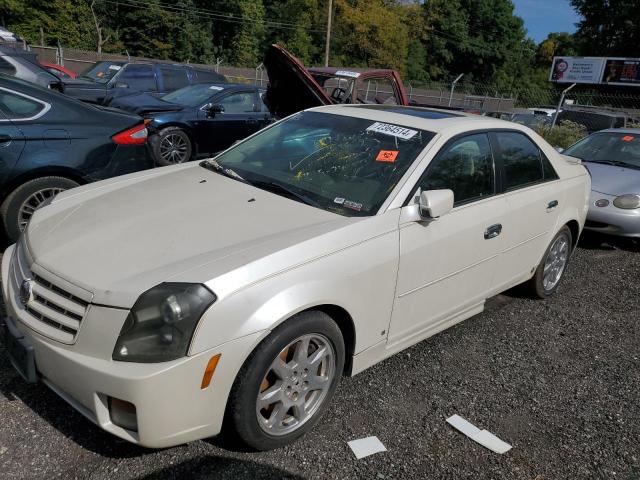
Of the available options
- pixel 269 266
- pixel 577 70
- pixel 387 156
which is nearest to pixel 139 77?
pixel 387 156

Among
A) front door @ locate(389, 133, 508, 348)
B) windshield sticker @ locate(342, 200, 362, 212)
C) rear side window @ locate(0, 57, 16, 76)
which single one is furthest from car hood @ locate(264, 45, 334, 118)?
rear side window @ locate(0, 57, 16, 76)

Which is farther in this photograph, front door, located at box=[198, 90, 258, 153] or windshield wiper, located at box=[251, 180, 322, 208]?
front door, located at box=[198, 90, 258, 153]

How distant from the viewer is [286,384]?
97.3 inches

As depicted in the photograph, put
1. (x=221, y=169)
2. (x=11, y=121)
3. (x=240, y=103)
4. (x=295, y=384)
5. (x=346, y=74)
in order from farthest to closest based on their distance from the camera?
(x=240, y=103) → (x=346, y=74) → (x=11, y=121) → (x=221, y=169) → (x=295, y=384)

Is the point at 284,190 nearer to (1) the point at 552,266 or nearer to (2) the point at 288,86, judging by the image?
(1) the point at 552,266

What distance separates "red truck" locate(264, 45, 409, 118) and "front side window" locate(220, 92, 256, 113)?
42.5 inches

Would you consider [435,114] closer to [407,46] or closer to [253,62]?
[253,62]

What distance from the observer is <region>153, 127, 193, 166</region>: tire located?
818 centimetres

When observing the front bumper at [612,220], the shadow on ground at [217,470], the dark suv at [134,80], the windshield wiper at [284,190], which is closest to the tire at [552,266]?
the front bumper at [612,220]

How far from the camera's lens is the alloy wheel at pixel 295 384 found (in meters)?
2.42

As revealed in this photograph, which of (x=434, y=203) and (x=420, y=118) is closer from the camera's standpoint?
(x=434, y=203)

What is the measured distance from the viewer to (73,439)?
2479mm

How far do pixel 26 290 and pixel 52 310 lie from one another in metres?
0.22

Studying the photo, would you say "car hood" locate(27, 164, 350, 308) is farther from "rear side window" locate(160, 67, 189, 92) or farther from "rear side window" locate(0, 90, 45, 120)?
"rear side window" locate(160, 67, 189, 92)
